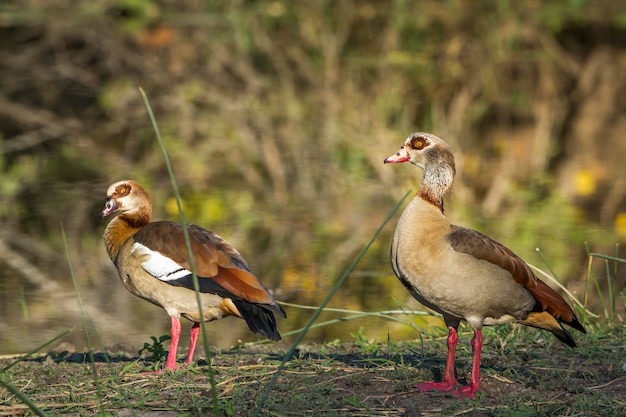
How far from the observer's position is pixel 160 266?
4.70m

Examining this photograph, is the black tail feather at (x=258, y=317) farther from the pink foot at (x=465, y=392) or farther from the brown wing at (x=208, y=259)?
the pink foot at (x=465, y=392)

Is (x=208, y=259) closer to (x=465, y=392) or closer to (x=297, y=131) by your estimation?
(x=465, y=392)

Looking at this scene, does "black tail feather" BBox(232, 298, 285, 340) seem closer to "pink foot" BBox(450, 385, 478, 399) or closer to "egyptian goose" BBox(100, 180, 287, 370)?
"egyptian goose" BBox(100, 180, 287, 370)

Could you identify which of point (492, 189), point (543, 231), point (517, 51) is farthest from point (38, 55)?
point (543, 231)

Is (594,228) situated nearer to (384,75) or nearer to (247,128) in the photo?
(247,128)

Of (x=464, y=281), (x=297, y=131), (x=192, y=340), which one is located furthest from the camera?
(x=297, y=131)

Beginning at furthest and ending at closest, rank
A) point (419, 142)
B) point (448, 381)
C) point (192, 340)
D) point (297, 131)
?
point (297, 131) < point (192, 340) < point (419, 142) < point (448, 381)

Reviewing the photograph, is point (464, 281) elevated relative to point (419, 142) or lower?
lower

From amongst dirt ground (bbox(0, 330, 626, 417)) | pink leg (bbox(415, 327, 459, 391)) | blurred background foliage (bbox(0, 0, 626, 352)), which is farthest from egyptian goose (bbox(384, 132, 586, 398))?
blurred background foliage (bbox(0, 0, 626, 352))

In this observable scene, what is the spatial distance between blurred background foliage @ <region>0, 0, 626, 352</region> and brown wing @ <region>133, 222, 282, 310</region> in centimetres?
137

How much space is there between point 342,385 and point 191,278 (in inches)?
33.3

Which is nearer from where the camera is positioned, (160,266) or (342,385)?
(342,385)

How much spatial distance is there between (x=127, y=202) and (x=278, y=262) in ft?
8.05

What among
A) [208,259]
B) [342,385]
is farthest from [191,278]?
[342,385]
